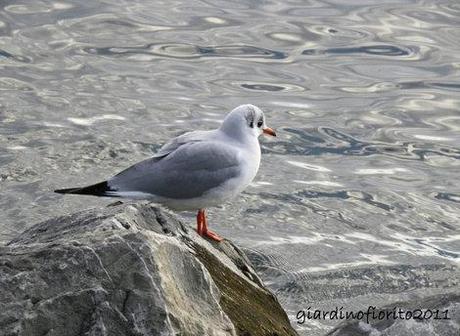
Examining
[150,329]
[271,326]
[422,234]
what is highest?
[150,329]

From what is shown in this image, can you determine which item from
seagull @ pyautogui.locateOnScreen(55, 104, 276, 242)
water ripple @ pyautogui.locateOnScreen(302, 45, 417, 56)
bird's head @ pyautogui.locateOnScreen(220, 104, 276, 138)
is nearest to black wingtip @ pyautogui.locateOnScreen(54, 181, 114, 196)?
seagull @ pyautogui.locateOnScreen(55, 104, 276, 242)

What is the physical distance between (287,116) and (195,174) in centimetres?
526

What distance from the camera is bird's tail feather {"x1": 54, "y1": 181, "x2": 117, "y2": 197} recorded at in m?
6.96

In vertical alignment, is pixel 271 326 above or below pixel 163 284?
below

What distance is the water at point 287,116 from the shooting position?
905 centimetres

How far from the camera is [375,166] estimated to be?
36.3 feet

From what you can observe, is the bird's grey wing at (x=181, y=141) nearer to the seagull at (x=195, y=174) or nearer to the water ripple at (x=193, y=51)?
the seagull at (x=195, y=174)

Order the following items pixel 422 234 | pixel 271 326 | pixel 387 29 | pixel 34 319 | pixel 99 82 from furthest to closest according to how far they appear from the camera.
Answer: pixel 387 29 → pixel 99 82 → pixel 422 234 → pixel 271 326 → pixel 34 319

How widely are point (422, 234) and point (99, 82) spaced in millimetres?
4820

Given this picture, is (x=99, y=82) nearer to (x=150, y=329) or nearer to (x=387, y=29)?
(x=387, y=29)

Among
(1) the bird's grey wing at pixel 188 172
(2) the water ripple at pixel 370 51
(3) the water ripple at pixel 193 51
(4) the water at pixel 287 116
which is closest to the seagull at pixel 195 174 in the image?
(1) the bird's grey wing at pixel 188 172

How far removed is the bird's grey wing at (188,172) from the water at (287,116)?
130 cm

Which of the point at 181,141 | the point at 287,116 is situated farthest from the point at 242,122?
the point at 287,116

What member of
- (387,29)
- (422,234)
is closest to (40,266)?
(422,234)
